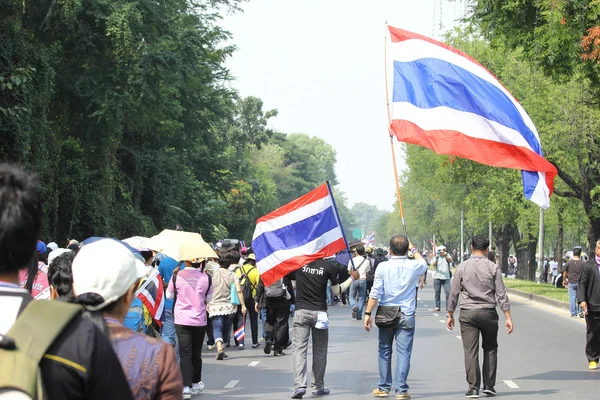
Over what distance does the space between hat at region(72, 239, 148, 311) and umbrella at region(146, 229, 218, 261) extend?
24.9 ft

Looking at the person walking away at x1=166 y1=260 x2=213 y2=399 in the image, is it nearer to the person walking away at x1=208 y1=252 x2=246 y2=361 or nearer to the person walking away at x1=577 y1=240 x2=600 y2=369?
the person walking away at x1=208 y1=252 x2=246 y2=361

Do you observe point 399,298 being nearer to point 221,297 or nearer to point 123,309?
point 221,297

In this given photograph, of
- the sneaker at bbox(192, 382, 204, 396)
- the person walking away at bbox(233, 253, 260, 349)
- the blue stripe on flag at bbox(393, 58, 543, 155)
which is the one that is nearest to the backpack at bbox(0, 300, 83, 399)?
the sneaker at bbox(192, 382, 204, 396)

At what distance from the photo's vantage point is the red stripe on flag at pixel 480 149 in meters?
12.1

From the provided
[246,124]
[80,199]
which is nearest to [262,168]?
[246,124]

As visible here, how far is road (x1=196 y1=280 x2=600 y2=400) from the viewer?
38.6ft

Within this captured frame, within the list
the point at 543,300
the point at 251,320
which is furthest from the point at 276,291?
the point at 543,300

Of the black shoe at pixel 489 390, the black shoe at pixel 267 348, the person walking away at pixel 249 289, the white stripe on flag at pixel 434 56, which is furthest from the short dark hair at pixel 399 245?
the person walking away at pixel 249 289

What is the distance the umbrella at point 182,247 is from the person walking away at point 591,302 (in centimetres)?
556

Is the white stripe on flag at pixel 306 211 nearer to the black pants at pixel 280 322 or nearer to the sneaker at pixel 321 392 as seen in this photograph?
the sneaker at pixel 321 392

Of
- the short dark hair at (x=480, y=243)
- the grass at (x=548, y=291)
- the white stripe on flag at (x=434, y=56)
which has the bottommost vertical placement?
the grass at (x=548, y=291)

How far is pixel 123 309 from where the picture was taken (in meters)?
3.70

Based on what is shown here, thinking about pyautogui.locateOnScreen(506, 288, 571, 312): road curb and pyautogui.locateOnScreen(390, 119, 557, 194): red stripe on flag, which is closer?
pyautogui.locateOnScreen(390, 119, 557, 194): red stripe on flag

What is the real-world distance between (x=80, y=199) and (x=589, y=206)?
62.4 ft
